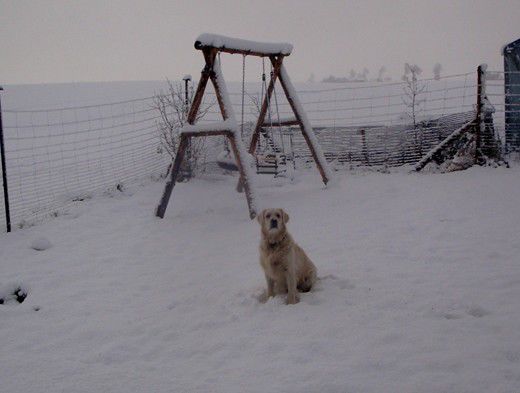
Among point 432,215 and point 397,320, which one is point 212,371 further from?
point 432,215

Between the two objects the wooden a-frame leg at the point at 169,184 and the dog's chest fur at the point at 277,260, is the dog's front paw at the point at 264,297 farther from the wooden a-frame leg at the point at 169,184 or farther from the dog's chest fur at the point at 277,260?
the wooden a-frame leg at the point at 169,184

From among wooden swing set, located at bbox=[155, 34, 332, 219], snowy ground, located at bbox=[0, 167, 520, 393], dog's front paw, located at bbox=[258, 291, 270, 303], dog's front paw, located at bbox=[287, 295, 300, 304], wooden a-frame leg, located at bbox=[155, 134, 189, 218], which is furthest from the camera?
wooden a-frame leg, located at bbox=[155, 134, 189, 218]

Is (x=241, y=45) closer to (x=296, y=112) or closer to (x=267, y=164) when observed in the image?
(x=296, y=112)

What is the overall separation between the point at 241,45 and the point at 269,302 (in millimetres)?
3885

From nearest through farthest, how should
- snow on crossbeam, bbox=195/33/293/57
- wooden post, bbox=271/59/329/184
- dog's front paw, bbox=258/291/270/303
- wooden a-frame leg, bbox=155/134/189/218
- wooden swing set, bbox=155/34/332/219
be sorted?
1. dog's front paw, bbox=258/291/270/303
2. snow on crossbeam, bbox=195/33/293/57
3. wooden swing set, bbox=155/34/332/219
4. wooden a-frame leg, bbox=155/134/189/218
5. wooden post, bbox=271/59/329/184

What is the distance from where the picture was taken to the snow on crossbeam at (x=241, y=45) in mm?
5766

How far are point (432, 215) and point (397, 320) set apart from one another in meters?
2.87

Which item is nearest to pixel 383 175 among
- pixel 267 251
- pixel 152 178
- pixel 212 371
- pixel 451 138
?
pixel 451 138

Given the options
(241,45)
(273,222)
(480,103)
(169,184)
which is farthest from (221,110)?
(480,103)

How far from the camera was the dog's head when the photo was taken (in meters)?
3.67

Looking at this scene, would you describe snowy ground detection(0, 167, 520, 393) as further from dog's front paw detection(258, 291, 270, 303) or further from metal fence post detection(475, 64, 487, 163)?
metal fence post detection(475, 64, 487, 163)

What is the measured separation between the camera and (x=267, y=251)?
3709 mm

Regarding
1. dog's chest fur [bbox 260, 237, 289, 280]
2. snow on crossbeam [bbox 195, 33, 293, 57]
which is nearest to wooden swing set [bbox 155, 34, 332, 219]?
snow on crossbeam [bbox 195, 33, 293, 57]

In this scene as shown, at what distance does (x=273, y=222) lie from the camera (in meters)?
3.68
